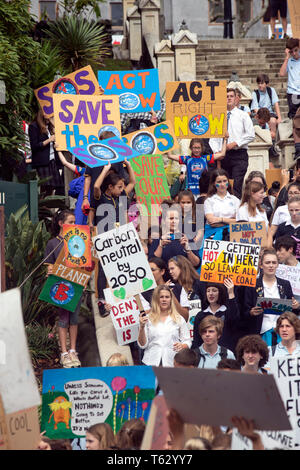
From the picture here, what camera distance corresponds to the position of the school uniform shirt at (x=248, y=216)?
38.7 feet

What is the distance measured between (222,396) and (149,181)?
7125mm

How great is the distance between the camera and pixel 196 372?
5980 mm

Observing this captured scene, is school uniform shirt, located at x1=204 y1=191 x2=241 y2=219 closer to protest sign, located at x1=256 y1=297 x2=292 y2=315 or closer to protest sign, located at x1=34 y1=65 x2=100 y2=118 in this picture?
protest sign, located at x1=256 y1=297 x2=292 y2=315

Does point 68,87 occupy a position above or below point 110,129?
above

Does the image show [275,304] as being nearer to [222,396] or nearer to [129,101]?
[222,396]

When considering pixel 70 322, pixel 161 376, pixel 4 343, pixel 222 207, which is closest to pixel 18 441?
pixel 4 343

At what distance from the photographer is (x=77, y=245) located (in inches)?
432

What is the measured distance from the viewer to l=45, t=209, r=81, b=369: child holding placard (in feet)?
35.5

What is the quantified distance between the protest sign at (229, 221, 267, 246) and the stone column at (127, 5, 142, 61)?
549 inches

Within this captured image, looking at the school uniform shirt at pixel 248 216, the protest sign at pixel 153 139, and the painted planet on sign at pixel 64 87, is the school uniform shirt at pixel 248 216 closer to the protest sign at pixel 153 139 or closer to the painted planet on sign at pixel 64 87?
the protest sign at pixel 153 139

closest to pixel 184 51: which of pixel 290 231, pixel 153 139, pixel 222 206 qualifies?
pixel 153 139

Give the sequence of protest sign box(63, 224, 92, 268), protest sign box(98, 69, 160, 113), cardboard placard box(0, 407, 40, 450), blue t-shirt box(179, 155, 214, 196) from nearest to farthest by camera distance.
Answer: cardboard placard box(0, 407, 40, 450), protest sign box(63, 224, 92, 268), blue t-shirt box(179, 155, 214, 196), protest sign box(98, 69, 160, 113)

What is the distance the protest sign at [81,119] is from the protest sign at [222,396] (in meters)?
7.06

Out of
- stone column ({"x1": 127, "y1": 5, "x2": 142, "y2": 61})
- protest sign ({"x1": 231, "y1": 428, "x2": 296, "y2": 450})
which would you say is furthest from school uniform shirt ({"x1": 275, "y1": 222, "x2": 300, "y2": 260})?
stone column ({"x1": 127, "y1": 5, "x2": 142, "y2": 61})
